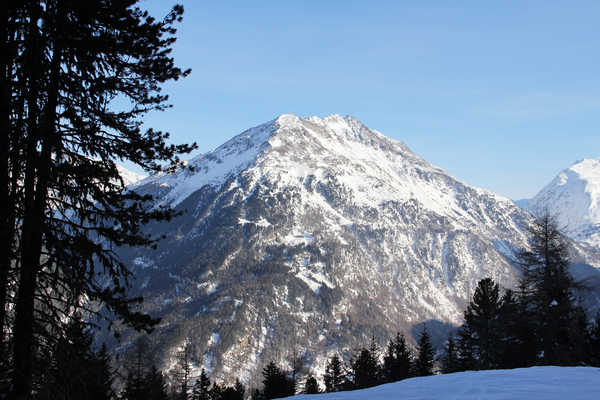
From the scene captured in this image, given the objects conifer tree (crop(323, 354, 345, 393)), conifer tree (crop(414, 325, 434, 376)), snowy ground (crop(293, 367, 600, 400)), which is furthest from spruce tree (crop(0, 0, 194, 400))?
conifer tree (crop(323, 354, 345, 393))

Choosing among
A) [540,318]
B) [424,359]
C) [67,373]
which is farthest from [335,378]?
[67,373]

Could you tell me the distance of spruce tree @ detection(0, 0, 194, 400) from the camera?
28.4 ft

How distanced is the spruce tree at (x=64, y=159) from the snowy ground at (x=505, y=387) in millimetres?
6822

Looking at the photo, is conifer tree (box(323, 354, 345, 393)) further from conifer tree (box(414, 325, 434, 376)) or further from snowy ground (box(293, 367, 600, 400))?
Result: snowy ground (box(293, 367, 600, 400))

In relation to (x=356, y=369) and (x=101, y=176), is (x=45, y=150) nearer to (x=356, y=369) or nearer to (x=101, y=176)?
(x=101, y=176)

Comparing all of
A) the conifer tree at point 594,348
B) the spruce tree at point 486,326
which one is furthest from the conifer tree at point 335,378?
the conifer tree at point 594,348

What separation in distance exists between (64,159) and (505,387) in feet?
38.5

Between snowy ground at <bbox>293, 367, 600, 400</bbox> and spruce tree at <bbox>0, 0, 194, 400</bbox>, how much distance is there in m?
6.82

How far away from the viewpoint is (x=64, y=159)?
9719 millimetres

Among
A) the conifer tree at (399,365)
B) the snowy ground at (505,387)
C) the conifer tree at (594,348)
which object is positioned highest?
the snowy ground at (505,387)

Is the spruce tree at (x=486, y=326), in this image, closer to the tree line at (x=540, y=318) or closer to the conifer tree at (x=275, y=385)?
the tree line at (x=540, y=318)

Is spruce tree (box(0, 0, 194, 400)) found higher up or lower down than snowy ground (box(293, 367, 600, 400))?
higher up

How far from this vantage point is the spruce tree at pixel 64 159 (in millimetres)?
8656

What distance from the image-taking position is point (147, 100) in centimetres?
1138
